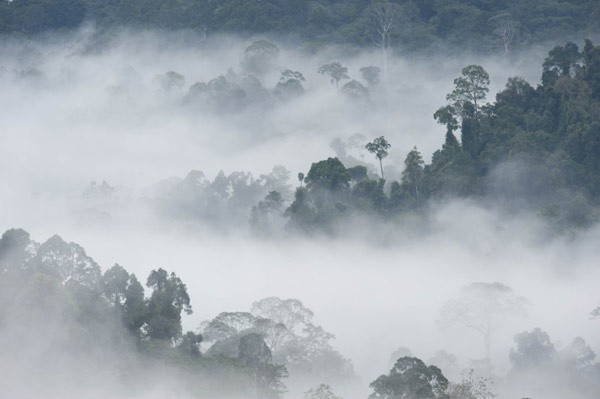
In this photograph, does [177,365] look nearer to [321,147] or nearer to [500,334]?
[500,334]

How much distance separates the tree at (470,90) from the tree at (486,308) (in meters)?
18.6

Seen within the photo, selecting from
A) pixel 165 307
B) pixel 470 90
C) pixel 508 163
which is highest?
pixel 470 90

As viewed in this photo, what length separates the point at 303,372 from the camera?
56.6m

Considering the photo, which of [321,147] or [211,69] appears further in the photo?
[211,69]

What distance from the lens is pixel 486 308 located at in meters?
60.2

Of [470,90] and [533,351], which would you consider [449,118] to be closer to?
[470,90]

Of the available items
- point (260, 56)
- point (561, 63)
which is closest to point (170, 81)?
point (260, 56)

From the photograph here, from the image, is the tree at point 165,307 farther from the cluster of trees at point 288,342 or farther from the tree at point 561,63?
the tree at point 561,63

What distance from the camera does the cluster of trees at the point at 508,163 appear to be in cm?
6881

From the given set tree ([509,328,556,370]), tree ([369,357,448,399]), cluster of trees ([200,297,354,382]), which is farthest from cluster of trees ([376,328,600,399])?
tree ([369,357,448,399])

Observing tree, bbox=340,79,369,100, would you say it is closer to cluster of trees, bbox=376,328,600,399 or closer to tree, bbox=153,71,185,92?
tree, bbox=153,71,185,92

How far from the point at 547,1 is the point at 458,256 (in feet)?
174

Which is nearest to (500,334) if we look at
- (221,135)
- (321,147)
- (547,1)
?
(321,147)

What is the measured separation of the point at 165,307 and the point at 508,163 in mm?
27653
